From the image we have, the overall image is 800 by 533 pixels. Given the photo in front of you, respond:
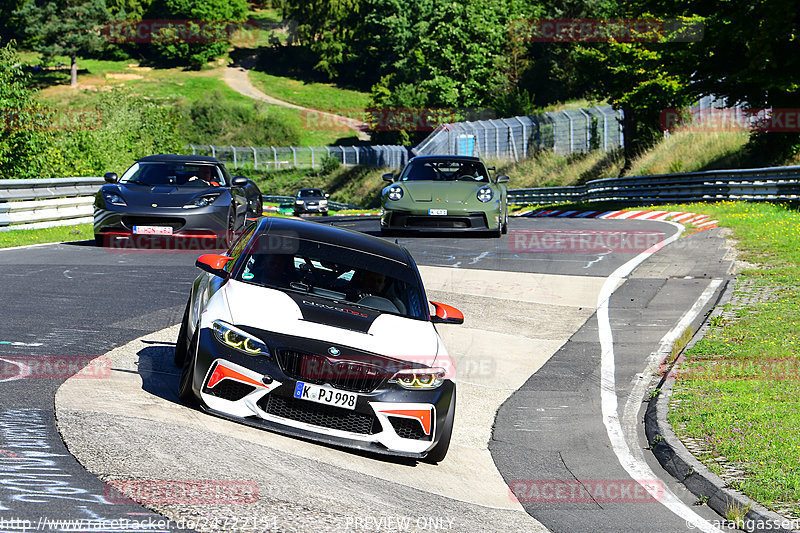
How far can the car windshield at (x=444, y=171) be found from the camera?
741 inches

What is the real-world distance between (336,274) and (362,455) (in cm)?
173

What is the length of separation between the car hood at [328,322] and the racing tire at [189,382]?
1.26ft

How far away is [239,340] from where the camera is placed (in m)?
A: 6.56

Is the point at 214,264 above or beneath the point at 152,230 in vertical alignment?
above

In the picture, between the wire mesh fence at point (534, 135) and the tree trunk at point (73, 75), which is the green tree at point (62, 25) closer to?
the tree trunk at point (73, 75)

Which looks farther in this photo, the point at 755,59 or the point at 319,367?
the point at 755,59

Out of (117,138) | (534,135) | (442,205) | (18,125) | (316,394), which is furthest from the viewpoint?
(534,135)

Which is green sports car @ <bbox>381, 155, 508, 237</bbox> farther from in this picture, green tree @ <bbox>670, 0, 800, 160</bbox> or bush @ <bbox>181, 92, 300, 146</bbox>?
bush @ <bbox>181, 92, 300, 146</bbox>

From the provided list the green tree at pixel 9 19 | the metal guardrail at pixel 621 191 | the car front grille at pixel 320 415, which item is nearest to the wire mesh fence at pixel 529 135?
the metal guardrail at pixel 621 191

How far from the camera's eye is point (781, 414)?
7.77m

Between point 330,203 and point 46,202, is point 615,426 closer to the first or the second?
point 46,202

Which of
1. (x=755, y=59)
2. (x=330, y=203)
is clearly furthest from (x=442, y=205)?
(x=330, y=203)

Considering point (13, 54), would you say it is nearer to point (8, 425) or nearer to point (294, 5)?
point (8, 425)

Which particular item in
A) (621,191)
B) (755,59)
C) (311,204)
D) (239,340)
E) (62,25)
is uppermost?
(62,25)
